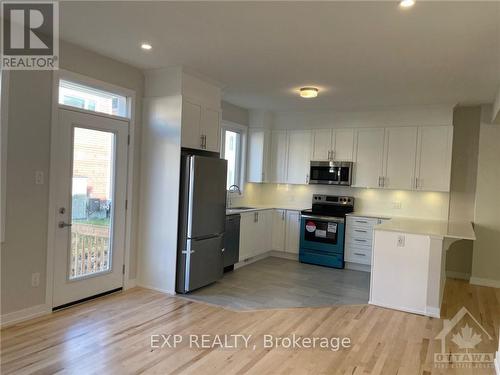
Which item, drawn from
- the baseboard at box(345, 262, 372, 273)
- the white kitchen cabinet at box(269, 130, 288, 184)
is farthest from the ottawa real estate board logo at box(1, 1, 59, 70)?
the baseboard at box(345, 262, 372, 273)

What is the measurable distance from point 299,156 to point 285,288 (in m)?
2.64

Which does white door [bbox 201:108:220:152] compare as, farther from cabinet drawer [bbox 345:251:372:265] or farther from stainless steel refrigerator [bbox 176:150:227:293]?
cabinet drawer [bbox 345:251:372:265]

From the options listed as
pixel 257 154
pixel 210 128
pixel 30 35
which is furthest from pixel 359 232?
pixel 30 35

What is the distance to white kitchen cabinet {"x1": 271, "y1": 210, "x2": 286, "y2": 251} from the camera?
6367mm

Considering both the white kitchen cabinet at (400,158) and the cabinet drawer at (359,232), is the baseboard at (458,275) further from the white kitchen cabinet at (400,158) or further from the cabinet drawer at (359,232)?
the white kitchen cabinet at (400,158)

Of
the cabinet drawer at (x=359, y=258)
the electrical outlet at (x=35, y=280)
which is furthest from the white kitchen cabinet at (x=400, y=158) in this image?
the electrical outlet at (x=35, y=280)

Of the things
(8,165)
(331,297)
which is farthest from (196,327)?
(8,165)

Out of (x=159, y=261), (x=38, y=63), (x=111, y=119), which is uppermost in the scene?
(x=38, y=63)

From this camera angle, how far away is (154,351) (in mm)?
2818

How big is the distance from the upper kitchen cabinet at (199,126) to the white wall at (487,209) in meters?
3.87

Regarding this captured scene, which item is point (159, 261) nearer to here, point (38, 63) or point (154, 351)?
point (154, 351)

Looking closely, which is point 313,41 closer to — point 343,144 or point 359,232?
point 343,144

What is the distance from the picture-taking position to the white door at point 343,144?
19.6 ft

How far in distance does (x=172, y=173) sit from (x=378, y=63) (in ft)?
8.25
